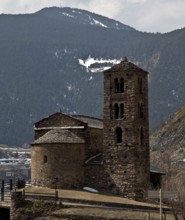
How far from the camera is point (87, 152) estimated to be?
73.2 m

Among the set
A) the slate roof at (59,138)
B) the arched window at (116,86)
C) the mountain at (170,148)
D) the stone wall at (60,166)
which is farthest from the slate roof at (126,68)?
the mountain at (170,148)

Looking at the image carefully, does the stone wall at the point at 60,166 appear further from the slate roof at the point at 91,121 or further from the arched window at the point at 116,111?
the arched window at the point at 116,111

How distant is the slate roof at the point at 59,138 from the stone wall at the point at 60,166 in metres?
0.42

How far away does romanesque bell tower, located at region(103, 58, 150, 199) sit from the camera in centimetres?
6981

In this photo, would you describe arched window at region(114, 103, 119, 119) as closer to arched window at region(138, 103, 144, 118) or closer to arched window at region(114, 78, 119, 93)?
arched window at region(114, 78, 119, 93)

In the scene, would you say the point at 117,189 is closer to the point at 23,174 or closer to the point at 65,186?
the point at 65,186

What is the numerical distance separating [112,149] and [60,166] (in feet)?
18.6

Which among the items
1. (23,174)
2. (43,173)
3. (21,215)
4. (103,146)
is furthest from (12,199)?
(23,174)

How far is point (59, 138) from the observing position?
7188cm

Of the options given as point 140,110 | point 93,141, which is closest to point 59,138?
point 93,141

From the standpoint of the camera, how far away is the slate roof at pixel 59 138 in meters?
71.6

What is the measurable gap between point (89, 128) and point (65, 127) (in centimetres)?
263

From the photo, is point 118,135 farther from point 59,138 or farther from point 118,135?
point 59,138

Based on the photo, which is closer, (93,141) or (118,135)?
(118,135)
